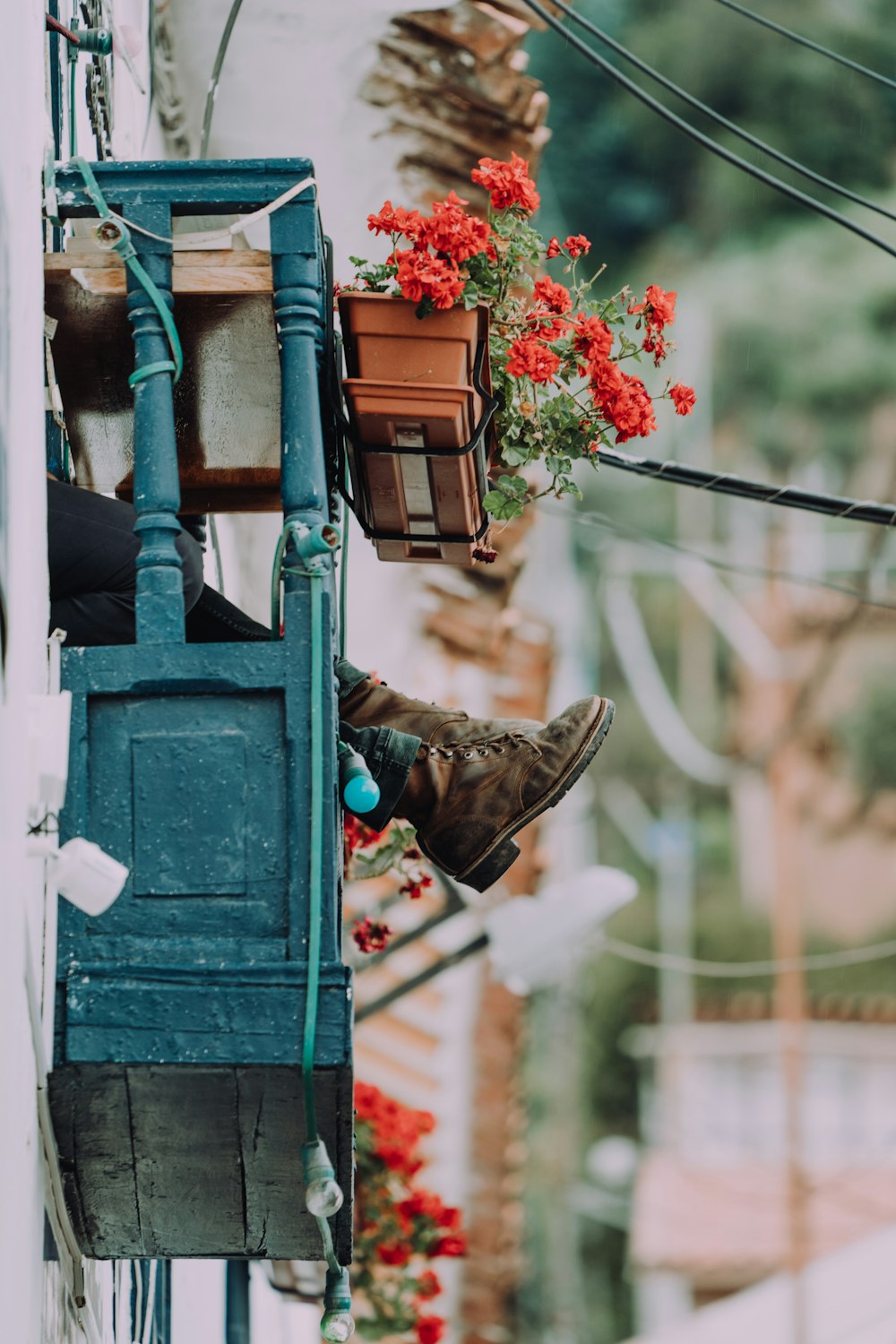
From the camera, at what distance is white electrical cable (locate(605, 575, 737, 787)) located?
1447 inches

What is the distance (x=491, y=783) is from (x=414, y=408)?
65cm

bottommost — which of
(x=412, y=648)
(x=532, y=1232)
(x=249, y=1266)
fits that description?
(x=532, y=1232)

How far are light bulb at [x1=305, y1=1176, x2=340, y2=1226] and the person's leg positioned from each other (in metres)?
0.91


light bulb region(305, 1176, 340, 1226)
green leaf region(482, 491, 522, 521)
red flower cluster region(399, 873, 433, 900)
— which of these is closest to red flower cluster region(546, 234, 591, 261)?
green leaf region(482, 491, 522, 521)

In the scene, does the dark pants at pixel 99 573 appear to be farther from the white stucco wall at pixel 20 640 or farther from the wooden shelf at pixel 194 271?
the wooden shelf at pixel 194 271

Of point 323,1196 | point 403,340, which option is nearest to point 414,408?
point 403,340

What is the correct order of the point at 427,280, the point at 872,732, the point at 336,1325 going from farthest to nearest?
the point at 872,732
the point at 427,280
the point at 336,1325

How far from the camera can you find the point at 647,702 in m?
38.1

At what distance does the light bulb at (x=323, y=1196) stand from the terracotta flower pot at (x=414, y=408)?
1.29 metres

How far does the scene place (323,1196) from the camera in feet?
10.3

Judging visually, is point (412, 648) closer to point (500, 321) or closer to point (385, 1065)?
point (385, 1065)

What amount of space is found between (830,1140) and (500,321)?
99.8 feet

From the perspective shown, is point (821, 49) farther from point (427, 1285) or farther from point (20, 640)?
point (427, 1285)

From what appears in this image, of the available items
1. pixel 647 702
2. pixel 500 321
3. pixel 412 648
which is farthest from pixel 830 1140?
pixel 500 321
